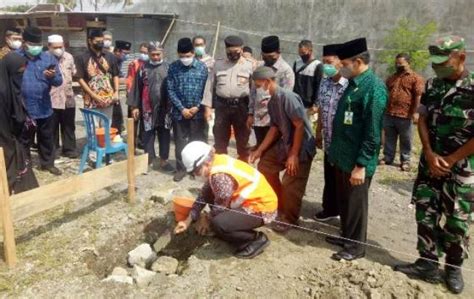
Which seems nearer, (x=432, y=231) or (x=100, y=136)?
(x=432, y=231)

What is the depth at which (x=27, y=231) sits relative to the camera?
13.7 feet

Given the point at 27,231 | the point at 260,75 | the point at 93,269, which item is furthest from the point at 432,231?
the point at 27,231

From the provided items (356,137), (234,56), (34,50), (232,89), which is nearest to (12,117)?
(34,50)

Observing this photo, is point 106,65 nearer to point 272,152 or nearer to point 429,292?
point 272,152

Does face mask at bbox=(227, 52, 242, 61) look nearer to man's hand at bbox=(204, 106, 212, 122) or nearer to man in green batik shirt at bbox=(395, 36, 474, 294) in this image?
man's hand at bbox=(204, 106, 212, 122)

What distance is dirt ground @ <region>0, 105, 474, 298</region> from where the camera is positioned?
3.21 m

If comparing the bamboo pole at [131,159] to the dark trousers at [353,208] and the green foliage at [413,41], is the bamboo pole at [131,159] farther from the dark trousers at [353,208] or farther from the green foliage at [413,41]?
the green foliage at [413,41]

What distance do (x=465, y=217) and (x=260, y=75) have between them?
2.11 meters

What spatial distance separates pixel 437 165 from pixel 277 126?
159 cm

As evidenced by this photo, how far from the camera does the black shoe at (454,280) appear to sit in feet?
10.6

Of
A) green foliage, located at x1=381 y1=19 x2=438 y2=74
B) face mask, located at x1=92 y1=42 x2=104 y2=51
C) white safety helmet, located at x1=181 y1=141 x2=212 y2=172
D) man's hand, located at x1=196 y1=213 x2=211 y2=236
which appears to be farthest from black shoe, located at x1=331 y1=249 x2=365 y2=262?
green foliage, located at x1=381 y1=19 x2=438 y2=74

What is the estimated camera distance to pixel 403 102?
647 cm

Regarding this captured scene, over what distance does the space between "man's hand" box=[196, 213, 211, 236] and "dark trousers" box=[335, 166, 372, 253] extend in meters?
1.26

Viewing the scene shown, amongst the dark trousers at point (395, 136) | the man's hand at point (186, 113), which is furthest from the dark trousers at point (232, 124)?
the dark trousers at point (395, 136)
